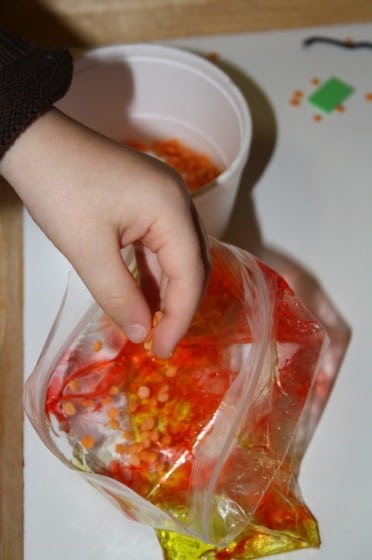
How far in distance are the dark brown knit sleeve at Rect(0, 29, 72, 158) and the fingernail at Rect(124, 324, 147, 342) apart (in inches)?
5.4

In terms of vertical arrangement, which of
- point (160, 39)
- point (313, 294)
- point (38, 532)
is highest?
point (160, 39)

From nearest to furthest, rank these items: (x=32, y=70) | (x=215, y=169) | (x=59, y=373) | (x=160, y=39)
Result: (x=32, y=70) < (x=59, y=373) < (x=215, y=169) < (x=160, y=39)

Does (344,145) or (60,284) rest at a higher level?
(344,145)

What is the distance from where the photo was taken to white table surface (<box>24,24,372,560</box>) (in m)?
0.51

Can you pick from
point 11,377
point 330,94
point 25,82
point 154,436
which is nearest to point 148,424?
point 154,436

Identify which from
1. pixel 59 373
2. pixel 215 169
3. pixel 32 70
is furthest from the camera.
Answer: pixel 215 169

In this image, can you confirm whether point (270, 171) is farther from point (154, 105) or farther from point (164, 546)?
point (164, 546)

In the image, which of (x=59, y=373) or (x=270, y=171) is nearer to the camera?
(x=59, y=373)

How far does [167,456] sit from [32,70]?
0.29m

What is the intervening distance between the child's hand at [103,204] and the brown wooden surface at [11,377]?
17 centimetres

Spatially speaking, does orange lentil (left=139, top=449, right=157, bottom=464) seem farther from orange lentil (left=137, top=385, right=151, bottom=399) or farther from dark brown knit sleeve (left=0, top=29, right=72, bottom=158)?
dark brown knit sleeve (left=0, top=29, right=72, bottom=158)

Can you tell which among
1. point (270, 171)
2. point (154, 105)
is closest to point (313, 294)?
point (270, 171)

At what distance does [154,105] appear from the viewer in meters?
A: 0.70

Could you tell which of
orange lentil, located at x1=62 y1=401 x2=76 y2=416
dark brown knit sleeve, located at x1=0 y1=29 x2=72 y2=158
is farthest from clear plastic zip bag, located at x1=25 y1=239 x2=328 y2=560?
dark brown knit sleeve, located at x1=0 y1=29 x2=72 y2=158
